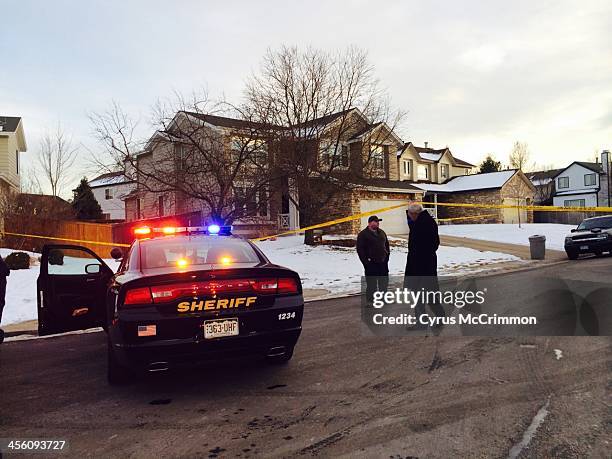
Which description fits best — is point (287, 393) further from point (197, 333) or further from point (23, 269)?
point (23, 269)

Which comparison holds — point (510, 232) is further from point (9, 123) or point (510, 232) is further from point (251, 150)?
point (9, 123)

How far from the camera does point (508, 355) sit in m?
5.18

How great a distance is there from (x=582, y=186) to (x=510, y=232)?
34.5 m

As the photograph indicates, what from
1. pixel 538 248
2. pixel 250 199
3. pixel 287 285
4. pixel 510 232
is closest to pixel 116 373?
pixel 287 285

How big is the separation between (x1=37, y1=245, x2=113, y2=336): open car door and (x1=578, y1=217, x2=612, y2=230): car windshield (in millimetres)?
15641

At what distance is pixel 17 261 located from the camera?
13578mm

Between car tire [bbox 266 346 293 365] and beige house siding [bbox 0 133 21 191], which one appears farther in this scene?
beige house siding [bbox 0 133 21 191]

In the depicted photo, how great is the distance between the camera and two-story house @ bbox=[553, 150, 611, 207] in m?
53.7

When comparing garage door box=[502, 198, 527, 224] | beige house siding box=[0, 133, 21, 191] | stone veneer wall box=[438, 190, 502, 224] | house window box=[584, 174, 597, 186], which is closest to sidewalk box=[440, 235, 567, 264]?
stone veneer wall box=[438, 190, 502, 224]

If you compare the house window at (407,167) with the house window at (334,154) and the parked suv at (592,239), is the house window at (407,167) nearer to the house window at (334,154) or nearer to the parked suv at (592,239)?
the house window at (334,154)

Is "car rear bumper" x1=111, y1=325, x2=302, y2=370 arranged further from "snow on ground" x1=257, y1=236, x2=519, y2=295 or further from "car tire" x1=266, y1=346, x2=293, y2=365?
"snow on ground" x1=257, y1=236, x2=519, y2=295

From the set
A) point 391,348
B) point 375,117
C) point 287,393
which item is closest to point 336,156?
point 375,117

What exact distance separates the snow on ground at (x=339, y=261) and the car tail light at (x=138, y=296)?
7095 millimetres

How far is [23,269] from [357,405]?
12.9 metres
